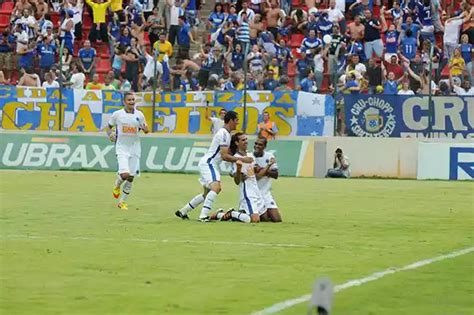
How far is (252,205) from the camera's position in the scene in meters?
20.7

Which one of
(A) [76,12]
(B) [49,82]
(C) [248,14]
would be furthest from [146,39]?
(B) [49,82]

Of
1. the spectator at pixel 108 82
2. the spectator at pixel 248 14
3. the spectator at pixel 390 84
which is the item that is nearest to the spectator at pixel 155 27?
the spectator at pixel 248 14

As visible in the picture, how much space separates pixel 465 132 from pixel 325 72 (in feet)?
12.8

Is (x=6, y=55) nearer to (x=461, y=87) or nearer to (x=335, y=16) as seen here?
(x=335, y=16)

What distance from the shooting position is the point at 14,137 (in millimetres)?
35406

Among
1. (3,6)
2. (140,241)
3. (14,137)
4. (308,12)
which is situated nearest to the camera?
(140,241)

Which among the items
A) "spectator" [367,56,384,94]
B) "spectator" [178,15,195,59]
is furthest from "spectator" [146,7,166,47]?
"spectator" [367,56,384,94]

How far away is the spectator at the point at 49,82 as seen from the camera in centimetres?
3516

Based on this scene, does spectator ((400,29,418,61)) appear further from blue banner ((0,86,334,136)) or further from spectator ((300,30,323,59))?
blue banner ((0,86,334,136))

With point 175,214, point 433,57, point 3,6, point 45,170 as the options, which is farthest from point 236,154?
point 3,6

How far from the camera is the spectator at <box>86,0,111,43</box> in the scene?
127 feet

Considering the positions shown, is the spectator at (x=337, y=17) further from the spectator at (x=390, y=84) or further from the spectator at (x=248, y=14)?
the spectator at (x=390, y=84)

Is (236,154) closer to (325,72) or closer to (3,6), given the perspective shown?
(325,72)

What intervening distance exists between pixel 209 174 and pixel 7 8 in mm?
22262
